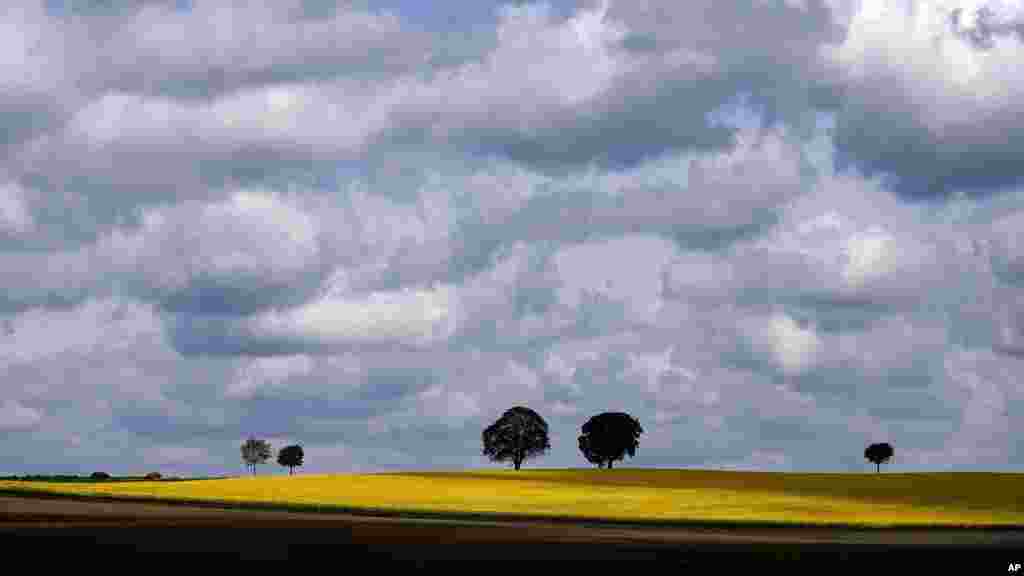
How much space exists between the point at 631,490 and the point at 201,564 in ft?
276

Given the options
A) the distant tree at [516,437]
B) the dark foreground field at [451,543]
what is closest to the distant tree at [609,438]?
the distant tree at [516,437]

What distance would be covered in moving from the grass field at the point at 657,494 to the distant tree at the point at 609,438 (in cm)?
1701

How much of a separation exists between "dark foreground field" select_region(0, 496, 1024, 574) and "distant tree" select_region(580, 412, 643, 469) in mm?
103676

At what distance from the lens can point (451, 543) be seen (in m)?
42.2

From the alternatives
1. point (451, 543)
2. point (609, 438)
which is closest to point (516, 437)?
point (609, 438)

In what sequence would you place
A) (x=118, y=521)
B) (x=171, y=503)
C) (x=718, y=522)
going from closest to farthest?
(x=118, y=521) → (x=718, y=522) → (x=171, y=503)

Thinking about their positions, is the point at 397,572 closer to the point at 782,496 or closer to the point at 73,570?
the point at 73,570

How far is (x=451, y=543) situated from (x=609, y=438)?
124462 mm

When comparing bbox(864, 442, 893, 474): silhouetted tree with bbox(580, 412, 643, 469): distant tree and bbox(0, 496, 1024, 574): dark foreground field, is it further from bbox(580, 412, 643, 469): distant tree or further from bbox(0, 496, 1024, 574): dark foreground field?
bbox(0, 496, 1024, 574): dark foreground field

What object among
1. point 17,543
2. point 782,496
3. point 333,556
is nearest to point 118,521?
point 17,543

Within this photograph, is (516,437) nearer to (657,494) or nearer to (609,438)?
(609,438)

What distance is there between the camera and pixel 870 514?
256ft

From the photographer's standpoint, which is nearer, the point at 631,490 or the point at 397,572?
the point at 397,572

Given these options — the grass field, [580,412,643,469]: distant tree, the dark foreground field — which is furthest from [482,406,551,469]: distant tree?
the dark foreground field
